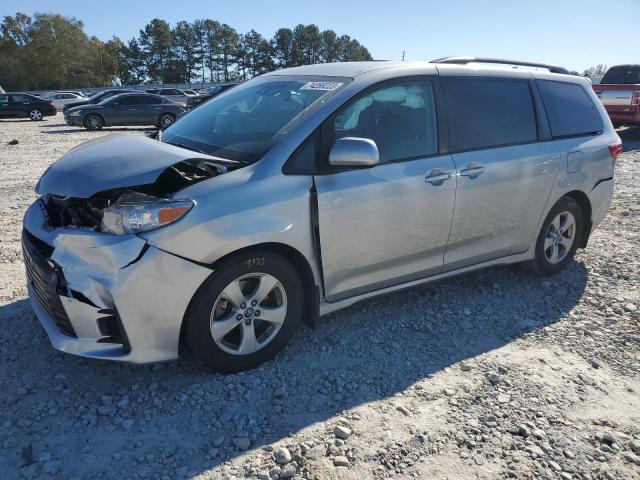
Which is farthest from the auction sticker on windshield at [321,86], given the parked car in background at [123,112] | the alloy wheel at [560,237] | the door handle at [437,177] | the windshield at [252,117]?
the parked car in background at [123,112]

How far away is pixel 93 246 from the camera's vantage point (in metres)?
2.63

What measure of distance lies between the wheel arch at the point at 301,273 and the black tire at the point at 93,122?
18738 mm

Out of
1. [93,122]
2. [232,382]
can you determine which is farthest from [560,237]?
[93,122]

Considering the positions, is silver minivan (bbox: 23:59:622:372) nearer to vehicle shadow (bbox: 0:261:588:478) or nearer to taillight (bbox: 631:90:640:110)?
vehicle shadow (bbox: 0:261:588:478)

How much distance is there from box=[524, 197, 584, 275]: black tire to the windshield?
2.27 m

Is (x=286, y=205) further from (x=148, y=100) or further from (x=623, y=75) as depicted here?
(x=148, y=100)

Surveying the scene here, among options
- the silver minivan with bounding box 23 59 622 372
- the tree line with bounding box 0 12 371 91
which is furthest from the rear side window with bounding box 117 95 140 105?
the tree line with bounding box 0 12 371 91

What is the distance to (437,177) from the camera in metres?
3.51

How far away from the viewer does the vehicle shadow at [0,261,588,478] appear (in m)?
2.52

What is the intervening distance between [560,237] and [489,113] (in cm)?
147

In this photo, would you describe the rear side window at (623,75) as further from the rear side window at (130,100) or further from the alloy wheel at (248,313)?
the rear side window at (130,100)

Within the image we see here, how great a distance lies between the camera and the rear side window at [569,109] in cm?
434

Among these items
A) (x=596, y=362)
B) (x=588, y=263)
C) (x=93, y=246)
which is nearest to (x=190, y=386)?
(x=93, y=246)

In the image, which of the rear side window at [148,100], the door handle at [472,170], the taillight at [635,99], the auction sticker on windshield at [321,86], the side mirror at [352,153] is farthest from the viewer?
the rear side window at [148,100]
